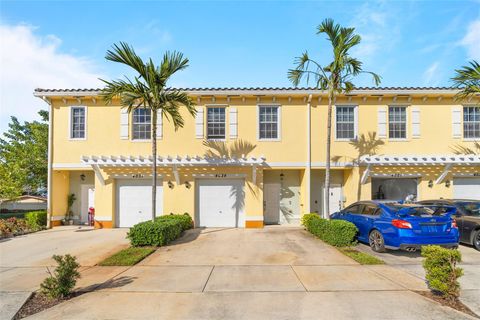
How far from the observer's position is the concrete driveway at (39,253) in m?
6.08

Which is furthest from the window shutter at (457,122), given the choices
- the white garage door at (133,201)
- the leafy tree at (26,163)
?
the leafy tree at (26,163)

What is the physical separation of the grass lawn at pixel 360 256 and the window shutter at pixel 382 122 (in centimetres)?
713

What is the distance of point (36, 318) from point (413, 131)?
605 inches

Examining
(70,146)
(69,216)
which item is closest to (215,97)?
(70,146)

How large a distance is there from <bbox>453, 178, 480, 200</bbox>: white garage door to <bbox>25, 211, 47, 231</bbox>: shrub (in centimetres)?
1938

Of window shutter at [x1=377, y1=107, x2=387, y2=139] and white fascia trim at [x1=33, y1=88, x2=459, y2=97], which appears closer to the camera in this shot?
white fascia trim at [x1=33, y1=88, x2=459, y2=97]

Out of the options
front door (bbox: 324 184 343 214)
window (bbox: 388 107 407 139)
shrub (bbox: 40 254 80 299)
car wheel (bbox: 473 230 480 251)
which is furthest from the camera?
front door (bbox: 324 184 343 214)

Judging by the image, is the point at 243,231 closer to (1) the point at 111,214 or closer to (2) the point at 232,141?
(2) the point at 232,141

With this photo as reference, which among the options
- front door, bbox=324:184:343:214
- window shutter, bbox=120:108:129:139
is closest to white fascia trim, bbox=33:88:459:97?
window shutter, bbox=120:108:129:139

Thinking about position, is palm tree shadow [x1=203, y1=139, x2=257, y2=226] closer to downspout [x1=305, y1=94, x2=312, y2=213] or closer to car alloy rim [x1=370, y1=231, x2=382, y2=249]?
downspout [x1=305, y1=94, x2=312, y2=213]

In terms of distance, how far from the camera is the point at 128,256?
8.69 meters

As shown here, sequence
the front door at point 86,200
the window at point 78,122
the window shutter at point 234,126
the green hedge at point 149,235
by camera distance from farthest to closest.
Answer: the front door at point 86,200 < the window at point 78,122 < the window shutter at point 234,126 < the green hedge at point 149,235

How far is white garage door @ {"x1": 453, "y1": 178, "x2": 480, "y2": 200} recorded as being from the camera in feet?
47.4

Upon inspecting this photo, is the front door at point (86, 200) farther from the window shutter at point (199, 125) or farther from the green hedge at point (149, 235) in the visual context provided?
the green hedge at point (149, 235)
